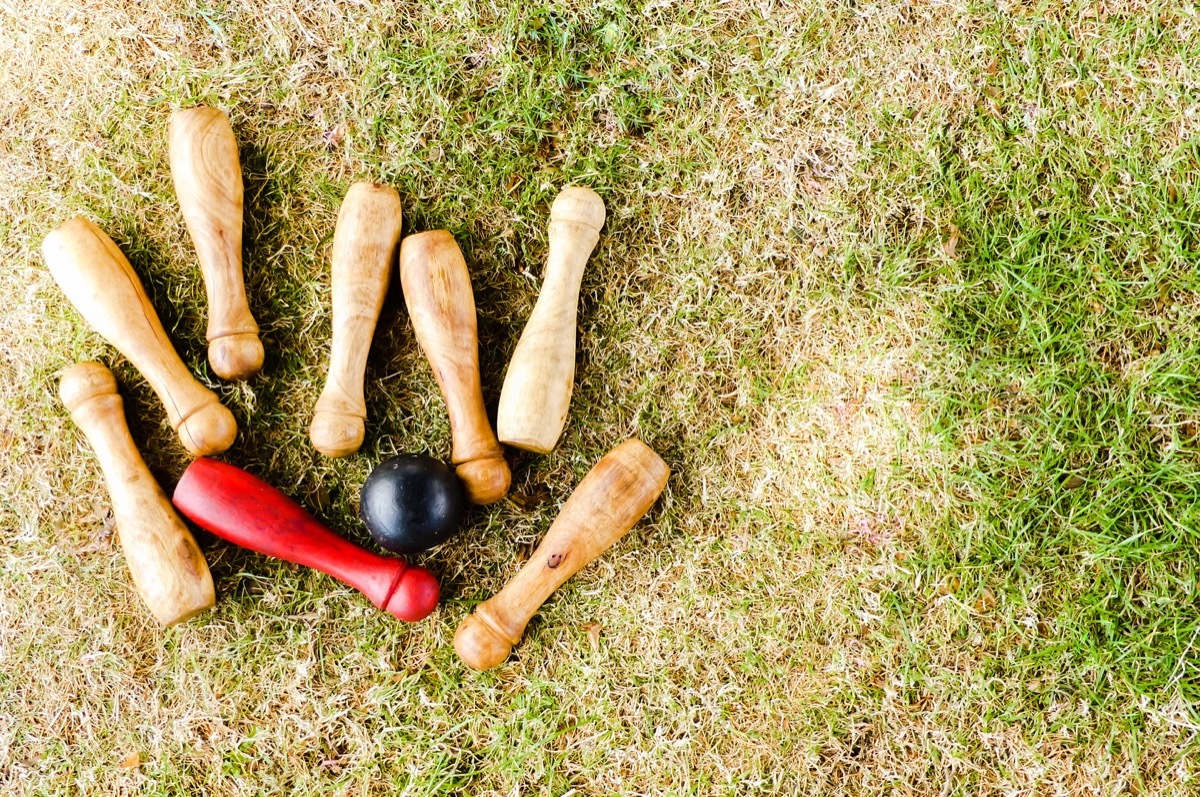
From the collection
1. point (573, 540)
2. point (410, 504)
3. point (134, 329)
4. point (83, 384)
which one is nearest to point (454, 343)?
point (410, 504)

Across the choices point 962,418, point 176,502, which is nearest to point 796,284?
point 962,418

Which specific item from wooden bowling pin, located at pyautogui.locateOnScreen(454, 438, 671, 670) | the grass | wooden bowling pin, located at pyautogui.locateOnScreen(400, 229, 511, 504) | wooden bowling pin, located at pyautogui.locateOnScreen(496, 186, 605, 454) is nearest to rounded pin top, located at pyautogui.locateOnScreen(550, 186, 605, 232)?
wooden bowling pin, located at pyautogui.locateOnScreen(496, 186, 605, 454)

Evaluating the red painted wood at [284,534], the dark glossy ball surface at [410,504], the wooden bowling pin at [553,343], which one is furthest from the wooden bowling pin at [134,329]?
the wooden bowling pin at [553,343]

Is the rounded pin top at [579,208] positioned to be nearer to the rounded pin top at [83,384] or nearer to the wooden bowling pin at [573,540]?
the wooden bowling pin at [573,540]

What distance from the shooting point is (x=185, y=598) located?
→ 6.40 feet

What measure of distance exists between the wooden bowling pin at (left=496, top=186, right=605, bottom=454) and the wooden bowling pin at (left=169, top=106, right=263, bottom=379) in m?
0.64

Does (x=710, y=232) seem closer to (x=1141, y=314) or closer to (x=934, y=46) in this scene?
(x=934, y=46)

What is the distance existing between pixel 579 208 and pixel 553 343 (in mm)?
330

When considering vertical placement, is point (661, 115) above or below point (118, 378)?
above

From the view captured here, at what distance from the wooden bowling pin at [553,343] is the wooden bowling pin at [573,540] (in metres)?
0.15

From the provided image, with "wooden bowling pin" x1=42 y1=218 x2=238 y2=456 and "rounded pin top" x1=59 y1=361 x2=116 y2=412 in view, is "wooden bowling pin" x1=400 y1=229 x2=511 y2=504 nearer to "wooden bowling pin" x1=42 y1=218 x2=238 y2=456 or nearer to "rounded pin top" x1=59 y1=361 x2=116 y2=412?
"wooden bowling pin" x1=42 y1=218 x2=238 y2=456

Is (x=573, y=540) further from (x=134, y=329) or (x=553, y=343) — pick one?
(x=134, y=329)

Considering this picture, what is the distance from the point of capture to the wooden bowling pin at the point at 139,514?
1.95 metres

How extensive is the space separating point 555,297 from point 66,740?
1.66 metres
